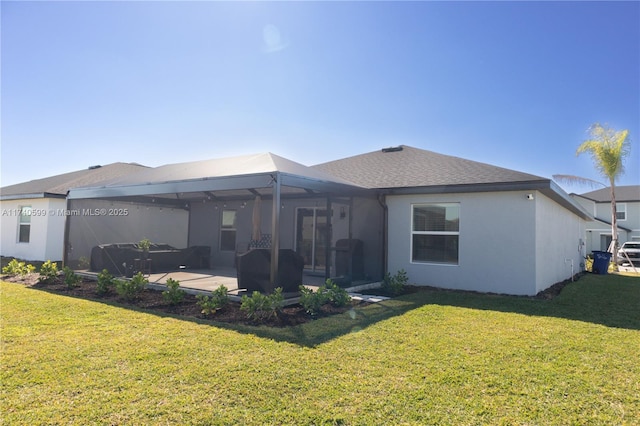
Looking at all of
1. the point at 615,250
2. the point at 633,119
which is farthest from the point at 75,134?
the point at 615,250

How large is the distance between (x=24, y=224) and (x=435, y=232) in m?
15.8

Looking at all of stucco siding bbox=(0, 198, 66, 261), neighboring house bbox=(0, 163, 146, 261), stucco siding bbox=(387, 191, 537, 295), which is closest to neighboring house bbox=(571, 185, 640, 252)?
stucco siding bbox=(387, 191, 537, 295)

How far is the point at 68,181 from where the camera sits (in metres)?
16.2

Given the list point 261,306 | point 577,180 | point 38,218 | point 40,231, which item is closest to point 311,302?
point 261,306

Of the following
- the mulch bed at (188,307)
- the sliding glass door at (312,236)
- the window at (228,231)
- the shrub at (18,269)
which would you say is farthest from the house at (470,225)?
the shrub at (18,269)

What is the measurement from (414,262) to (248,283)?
4503 millimetres

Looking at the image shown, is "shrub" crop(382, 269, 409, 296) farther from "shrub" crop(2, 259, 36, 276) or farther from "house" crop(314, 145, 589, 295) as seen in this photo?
"shrub" crop(2, 259, 36, 276)

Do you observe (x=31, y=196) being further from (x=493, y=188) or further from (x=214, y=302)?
(x=493, y=188)

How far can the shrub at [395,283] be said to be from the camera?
862cm

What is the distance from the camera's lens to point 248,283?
24.1 feet

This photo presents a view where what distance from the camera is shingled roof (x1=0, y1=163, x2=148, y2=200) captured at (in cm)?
1423

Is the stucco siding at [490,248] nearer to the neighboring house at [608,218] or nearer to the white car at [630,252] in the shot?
the white car at [630,252]

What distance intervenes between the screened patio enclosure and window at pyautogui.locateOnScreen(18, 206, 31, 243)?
203 inches

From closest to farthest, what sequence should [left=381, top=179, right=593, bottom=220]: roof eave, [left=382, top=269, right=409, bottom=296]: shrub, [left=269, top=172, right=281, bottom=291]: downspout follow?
[left=269, top=172, right=281, bottom=291]: downspout → [left=381, top=179, right=593, bottom=220]: roof eave → [left=382, top=269, right=409, bottom=296]: shrub
